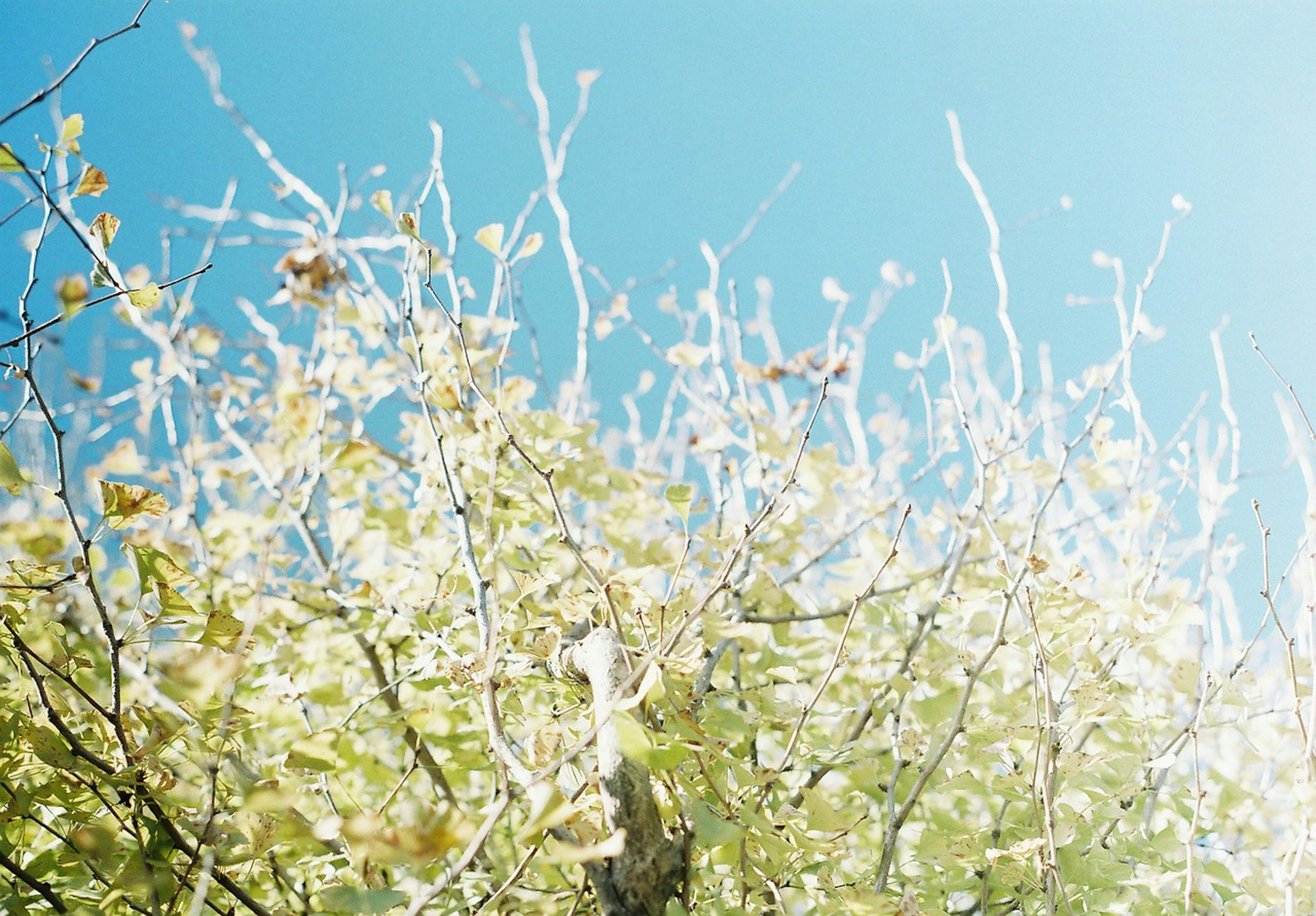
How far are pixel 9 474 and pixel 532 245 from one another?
67 cm

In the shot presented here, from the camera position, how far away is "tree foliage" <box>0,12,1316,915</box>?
855 mm

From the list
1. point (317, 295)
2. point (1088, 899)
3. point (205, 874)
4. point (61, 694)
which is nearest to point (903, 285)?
point (317, 295)

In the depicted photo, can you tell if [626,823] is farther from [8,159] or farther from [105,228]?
[8,159]

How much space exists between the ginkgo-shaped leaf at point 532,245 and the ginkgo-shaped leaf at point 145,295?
472 mm

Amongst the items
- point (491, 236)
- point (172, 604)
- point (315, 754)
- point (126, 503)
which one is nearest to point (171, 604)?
point (172, 604)

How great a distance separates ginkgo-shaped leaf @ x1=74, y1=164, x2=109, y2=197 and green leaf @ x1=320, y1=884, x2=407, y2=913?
0.77 metres

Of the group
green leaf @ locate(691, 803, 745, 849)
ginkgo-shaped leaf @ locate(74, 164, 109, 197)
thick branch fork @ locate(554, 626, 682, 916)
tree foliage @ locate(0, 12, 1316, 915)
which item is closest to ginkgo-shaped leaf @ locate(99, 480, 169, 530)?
tree foliage @ locate(0, 12, 1316, 915)

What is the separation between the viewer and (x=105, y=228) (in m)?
0.92

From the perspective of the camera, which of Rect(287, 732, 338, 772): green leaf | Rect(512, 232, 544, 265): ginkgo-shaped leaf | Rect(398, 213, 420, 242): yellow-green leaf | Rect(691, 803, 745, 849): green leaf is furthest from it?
Rect(512, 232, 544, 265): ginkgo-shaped leaf

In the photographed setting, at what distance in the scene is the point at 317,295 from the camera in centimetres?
196

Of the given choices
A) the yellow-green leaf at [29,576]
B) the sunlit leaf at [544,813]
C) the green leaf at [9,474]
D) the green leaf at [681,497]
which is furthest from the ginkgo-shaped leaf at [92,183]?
the sunlit leaf at [544,813]

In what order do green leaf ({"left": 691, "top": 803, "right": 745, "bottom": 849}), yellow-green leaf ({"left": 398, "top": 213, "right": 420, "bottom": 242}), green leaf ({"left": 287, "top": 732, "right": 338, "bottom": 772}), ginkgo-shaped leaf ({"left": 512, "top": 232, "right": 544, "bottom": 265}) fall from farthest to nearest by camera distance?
ginkgo-shaped leaf ({"left": 512, "top": 232, "right": 544, "bottom": 265}) → yellow-green leaf ({"left": 398, "top": 213, "right": 420, "bottom": 242}) → green leaf ({"left": 287, "top": 732, "right": 338, "bottom": 772}) → green leaf ({"left": 691, "top": 803, "right": 745, "bottom": 849})

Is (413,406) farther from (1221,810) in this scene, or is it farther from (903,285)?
(1221,810)

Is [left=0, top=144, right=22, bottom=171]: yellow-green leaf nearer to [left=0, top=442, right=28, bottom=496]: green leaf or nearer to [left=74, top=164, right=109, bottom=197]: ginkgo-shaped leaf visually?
[left=74, top=164, right=109, bottom=197]: ginkgo-shaped leaf
